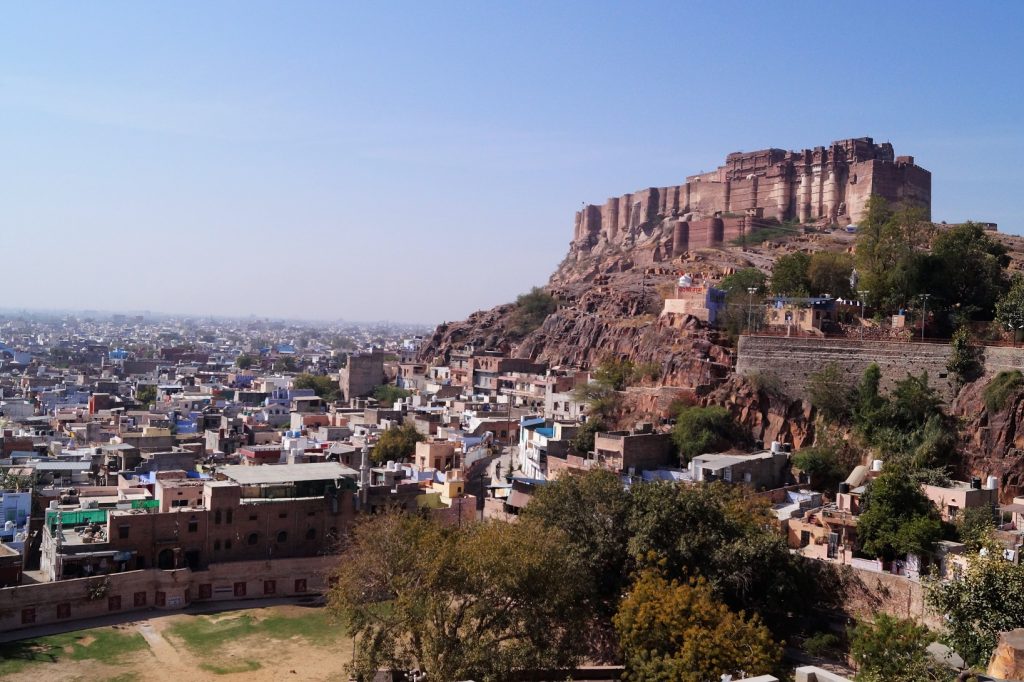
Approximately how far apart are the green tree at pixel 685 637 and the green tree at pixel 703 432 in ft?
36.1

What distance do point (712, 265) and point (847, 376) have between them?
26.7 m

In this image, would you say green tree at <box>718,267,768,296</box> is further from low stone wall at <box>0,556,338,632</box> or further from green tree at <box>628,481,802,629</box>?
low stone wall at <box>0,556,338,632</box>

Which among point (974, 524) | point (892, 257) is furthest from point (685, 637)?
point (892, 257)

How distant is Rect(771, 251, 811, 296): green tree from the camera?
38281 millimetres

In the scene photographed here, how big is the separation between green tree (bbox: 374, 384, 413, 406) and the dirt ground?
2979cm

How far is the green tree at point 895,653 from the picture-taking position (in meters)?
13.5

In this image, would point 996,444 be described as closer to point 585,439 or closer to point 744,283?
point 585,439

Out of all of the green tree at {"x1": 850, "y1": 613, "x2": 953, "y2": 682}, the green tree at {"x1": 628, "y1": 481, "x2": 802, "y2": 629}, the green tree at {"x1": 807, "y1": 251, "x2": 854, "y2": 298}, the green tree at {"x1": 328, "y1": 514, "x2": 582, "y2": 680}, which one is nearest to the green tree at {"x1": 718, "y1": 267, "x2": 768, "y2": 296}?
the green tree at {"x1": 807, "y1": 251, "x2": 854, "y2": 298}

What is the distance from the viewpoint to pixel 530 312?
60.2m

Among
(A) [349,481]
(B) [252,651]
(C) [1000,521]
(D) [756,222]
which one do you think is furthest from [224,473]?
(D) [756,222]

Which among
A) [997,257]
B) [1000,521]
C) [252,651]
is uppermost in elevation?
[997,257]

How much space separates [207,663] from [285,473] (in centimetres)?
689

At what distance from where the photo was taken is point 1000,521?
21828 mm

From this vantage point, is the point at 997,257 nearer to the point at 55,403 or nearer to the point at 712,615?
the point at 712,615
